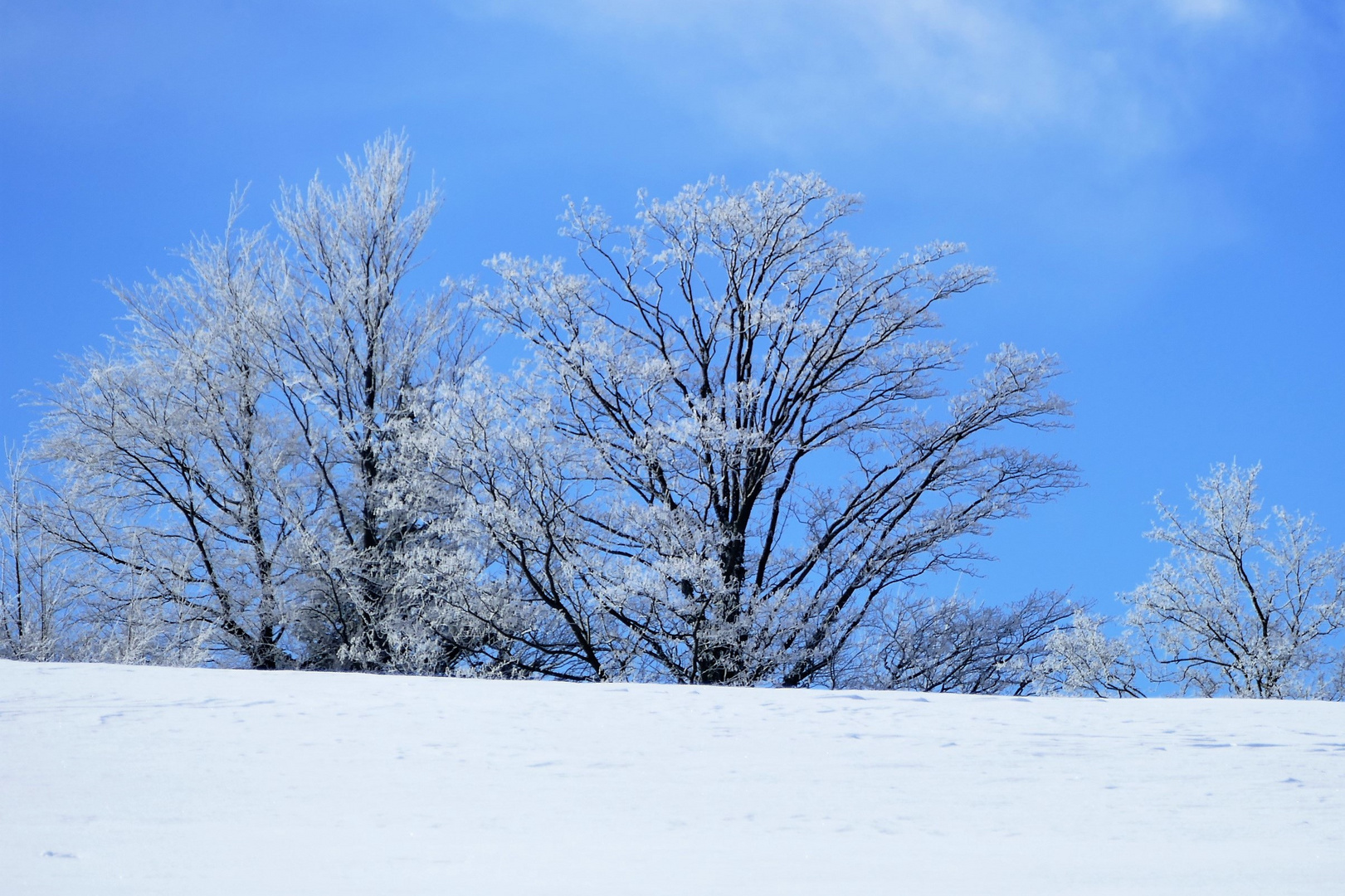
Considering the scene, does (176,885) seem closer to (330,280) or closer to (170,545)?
(170,545)

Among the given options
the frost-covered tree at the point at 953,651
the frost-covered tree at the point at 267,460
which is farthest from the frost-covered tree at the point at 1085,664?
the frost-covered tree at the point at 267,460

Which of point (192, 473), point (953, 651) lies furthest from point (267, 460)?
point (953, 651)

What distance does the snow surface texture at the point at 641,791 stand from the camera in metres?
2.76

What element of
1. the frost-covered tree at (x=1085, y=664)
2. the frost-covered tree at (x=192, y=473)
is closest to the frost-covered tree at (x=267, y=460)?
the frost-covered tree at (x=192, y=473)

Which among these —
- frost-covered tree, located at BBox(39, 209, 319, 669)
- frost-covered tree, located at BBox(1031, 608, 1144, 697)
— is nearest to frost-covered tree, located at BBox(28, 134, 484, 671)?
frost-covered tree, located at BBox(39, 209, 319, 669)

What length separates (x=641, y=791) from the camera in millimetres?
3477

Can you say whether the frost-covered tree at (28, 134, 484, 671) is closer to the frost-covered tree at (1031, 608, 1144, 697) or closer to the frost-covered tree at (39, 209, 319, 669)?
the frost-covered tree at (39, 209, 319, 669)

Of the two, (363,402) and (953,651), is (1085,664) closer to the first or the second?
(953,651)

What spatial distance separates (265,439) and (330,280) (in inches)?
94.6

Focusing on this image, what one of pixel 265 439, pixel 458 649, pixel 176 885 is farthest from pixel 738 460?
pixel 176 885

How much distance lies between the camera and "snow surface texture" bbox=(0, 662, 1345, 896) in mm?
2764

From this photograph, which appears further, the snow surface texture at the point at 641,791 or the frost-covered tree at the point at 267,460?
the frost-covered tree at the point at 267,460

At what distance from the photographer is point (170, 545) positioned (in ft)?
42.5

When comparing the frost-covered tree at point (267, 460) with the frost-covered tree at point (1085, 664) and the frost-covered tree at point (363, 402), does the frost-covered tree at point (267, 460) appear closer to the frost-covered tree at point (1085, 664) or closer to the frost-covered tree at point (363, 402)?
the frost-covered tree at point (363, 402)
